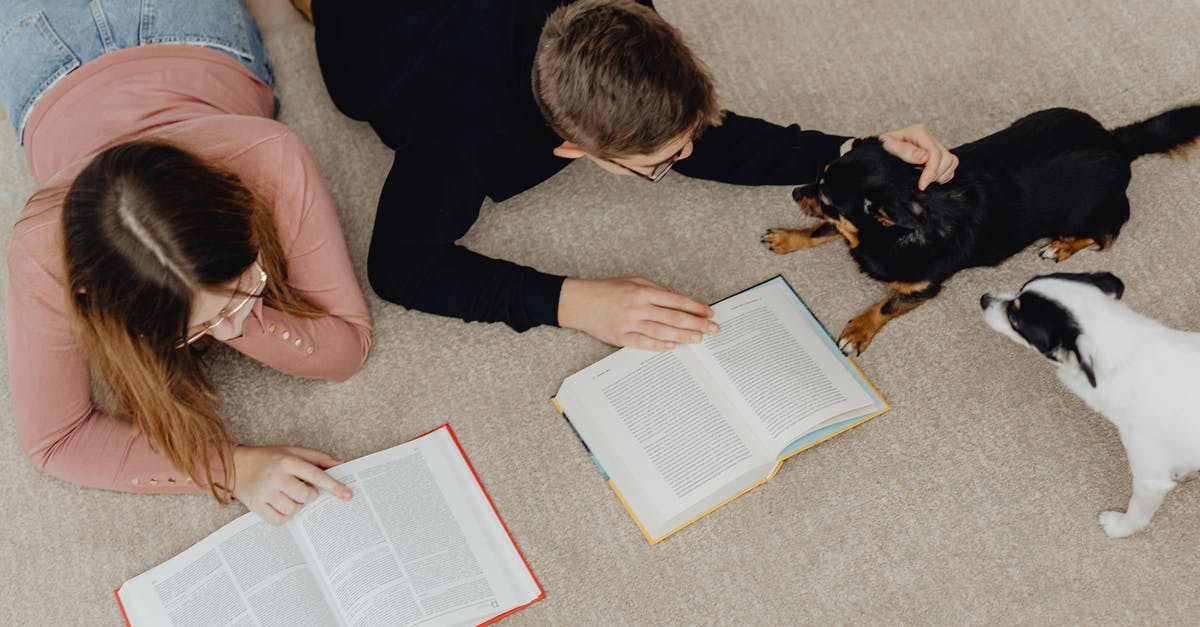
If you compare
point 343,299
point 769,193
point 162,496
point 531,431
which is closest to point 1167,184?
point 769,193

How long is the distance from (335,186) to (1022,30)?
1561 millimetres

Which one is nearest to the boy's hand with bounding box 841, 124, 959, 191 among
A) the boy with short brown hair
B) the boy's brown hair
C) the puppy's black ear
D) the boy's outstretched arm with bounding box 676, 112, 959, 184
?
the boy with short brown hair

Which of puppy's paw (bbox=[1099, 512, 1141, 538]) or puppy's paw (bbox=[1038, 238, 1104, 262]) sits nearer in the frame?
puppy's paw (bbox=[1099, 512, 1141, 538])

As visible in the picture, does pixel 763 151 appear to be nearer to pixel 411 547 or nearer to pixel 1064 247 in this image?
pixel 1064 247

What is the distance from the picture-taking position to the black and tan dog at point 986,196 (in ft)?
3.72

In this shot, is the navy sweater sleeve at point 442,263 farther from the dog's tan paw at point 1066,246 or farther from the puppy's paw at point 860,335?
the dog's tan paw at point 1066,246

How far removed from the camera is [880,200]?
1.12 metres

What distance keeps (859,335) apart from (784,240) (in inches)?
9.1

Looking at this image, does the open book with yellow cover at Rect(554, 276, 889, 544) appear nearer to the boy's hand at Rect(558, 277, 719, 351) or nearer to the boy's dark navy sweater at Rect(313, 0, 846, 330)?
the boy's hand at Rect(558, 277, 719, 351)

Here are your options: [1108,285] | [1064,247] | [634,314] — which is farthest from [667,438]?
[1064,247]

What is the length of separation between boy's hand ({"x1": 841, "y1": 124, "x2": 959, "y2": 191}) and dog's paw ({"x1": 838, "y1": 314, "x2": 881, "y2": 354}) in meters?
0.30

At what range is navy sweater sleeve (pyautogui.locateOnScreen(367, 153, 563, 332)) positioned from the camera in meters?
1.14

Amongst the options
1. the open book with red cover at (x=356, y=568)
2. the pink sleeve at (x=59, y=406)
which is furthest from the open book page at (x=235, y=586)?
the pink sleeve at (x=59, y=406)

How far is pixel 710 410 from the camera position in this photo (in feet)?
4.05
